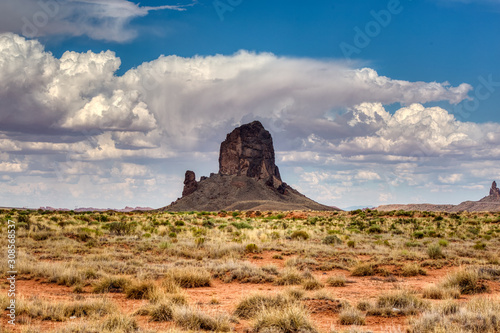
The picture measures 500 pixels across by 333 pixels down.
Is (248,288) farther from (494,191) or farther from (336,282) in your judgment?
(494,191)

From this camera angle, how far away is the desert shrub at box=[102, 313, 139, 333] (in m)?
7.51

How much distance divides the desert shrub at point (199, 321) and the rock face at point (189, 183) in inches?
6262

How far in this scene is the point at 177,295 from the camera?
402 inches

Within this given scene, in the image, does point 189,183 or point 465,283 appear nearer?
point 465,283

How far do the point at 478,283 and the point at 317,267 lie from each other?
597 cm

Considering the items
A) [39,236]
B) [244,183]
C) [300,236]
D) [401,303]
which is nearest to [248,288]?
[401,303]

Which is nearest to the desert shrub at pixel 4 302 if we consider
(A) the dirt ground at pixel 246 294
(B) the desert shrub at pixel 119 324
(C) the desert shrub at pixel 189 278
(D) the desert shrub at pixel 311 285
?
(A) the dirt ground at pixel 246 294

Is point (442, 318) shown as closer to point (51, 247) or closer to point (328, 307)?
point (328, 307)

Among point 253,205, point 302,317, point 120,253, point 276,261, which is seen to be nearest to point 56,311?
point 302,317

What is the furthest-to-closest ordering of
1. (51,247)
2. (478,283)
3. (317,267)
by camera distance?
1. (51,247)
2. (317,267)
3. (478,283)

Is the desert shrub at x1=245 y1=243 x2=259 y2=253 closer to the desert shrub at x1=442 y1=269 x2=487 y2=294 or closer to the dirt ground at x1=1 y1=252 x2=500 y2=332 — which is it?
the dirt ground at x1=1 y1=252 x2=500 y2=332

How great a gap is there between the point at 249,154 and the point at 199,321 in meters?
177

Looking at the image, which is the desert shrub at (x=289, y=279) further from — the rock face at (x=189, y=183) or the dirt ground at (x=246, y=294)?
the rock face at (x=189, y=183)

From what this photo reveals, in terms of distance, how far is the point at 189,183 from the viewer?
168 m
